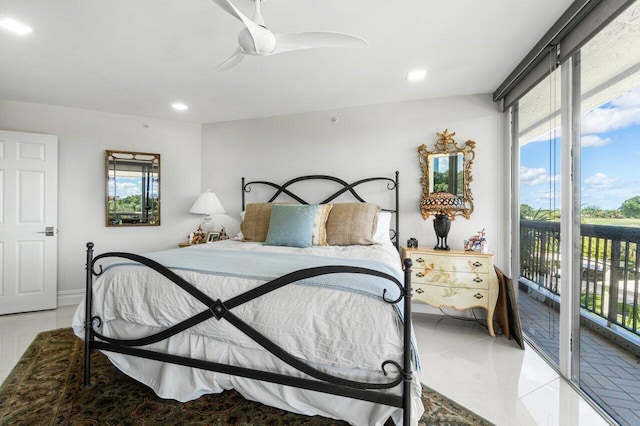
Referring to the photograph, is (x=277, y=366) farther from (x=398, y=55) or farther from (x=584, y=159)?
(x=398, y=55)

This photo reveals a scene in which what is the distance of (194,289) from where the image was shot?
1654 mm

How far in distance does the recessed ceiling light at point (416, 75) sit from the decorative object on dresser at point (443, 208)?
116 cm

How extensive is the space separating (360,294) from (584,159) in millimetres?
1757

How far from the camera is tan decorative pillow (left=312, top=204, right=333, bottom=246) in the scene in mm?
2924

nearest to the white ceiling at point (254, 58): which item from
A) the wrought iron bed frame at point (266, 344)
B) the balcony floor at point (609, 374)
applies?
the wrought iron bed frame at point (266, 344)

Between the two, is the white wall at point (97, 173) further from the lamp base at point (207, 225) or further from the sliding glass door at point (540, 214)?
the sliding glass door at point (540, 214)

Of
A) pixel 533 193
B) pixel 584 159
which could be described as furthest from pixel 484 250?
pixel 584 159

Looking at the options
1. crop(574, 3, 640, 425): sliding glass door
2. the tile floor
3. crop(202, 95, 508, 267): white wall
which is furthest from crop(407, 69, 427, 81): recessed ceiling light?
the tile floor

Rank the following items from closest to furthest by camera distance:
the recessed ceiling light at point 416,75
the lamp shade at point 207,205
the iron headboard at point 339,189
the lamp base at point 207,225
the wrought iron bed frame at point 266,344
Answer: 1. the wrought iron bed frame at point 266,344
2. the recessed ceiling light at point 416,75
3. the iron headboard at point 339,189
4. the lamp shade at point 207,205
5. the lamp base at point 207,225

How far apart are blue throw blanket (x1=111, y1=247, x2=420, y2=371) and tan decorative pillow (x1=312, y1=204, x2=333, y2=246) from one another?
0.81 metres

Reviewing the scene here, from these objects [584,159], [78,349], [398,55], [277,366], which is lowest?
[78,349]

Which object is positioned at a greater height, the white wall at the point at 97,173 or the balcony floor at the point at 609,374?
the white wall at the point at 97,173

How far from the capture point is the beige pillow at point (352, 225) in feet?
9.50

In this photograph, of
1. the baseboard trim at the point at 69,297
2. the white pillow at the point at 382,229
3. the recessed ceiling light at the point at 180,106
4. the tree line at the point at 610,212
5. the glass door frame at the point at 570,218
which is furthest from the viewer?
the baseboard trim at the point at 69,297
